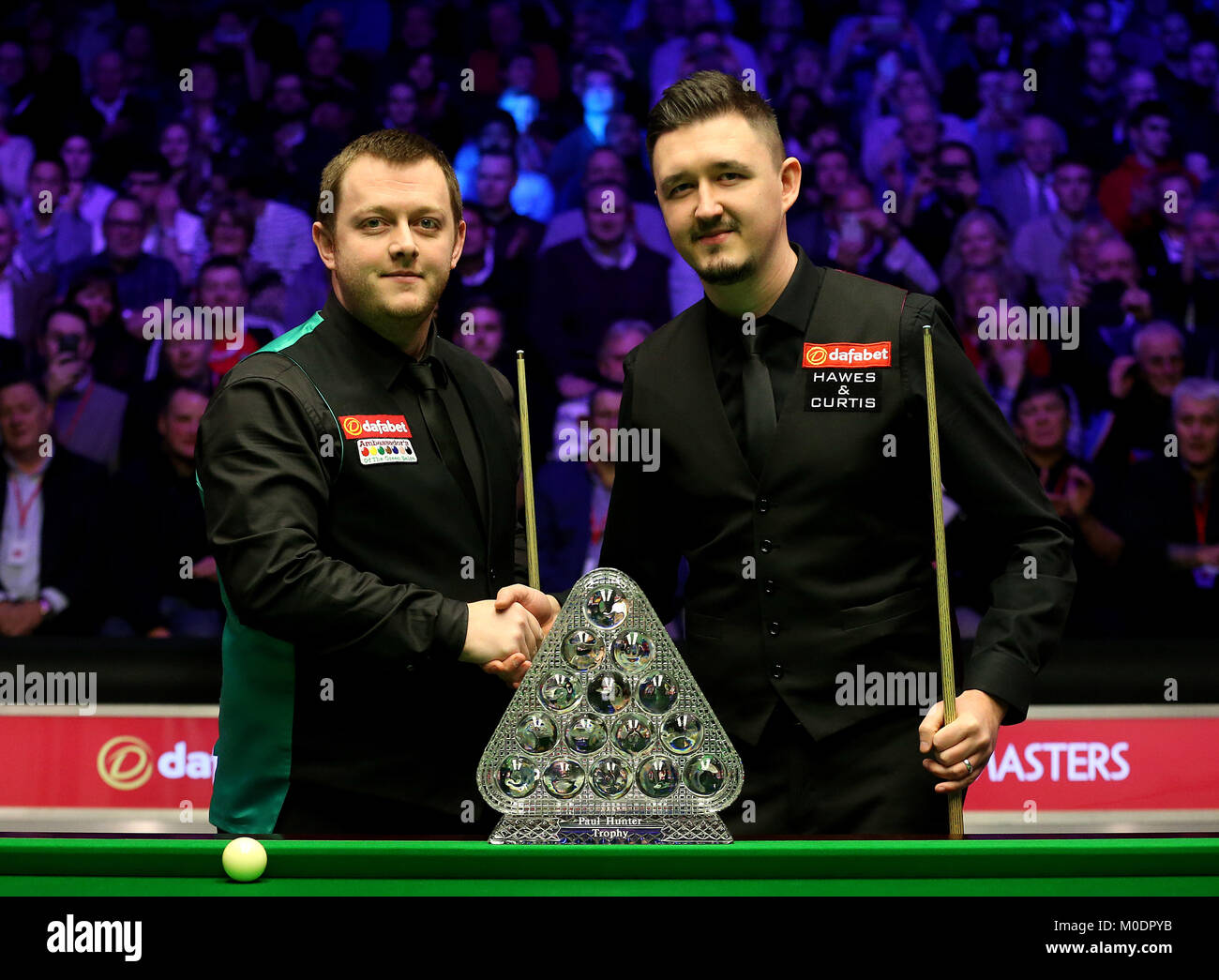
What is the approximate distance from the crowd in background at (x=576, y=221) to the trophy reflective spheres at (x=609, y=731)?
94.8 inches

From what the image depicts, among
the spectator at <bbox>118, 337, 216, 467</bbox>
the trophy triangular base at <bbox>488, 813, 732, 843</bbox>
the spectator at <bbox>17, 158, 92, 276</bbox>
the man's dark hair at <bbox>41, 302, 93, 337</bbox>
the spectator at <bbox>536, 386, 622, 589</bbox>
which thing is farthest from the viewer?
the spectator at <bbox>17, 158, 92, 276</bbox>

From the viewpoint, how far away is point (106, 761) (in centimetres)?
385

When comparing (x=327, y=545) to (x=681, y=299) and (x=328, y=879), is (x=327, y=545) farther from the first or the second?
(x=681, y=299)

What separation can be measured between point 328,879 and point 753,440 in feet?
3.63

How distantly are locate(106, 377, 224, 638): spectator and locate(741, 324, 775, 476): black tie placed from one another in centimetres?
247

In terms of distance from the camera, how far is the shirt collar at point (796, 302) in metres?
2.49

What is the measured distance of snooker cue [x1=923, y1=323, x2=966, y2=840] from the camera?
6.90 feet

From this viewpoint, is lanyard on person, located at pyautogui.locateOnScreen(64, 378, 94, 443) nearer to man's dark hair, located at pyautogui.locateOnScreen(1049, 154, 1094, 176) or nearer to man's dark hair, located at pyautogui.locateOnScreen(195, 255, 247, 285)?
man's dark hair, located at pyautogui.locateOnScreen(195, 255, 247, 285)

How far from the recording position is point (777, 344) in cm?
251

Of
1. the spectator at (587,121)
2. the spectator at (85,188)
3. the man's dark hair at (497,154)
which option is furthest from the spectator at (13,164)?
the spectator at (587,121)

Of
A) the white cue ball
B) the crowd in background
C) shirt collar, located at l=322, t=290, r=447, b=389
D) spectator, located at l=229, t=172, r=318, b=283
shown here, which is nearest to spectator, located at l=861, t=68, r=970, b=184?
the crowd in background

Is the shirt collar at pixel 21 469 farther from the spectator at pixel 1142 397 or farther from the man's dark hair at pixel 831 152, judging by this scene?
the spectator at pixel 1142 397

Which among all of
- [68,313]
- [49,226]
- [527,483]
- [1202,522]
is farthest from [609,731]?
[49,226]

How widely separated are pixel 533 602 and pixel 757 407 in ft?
1.75
